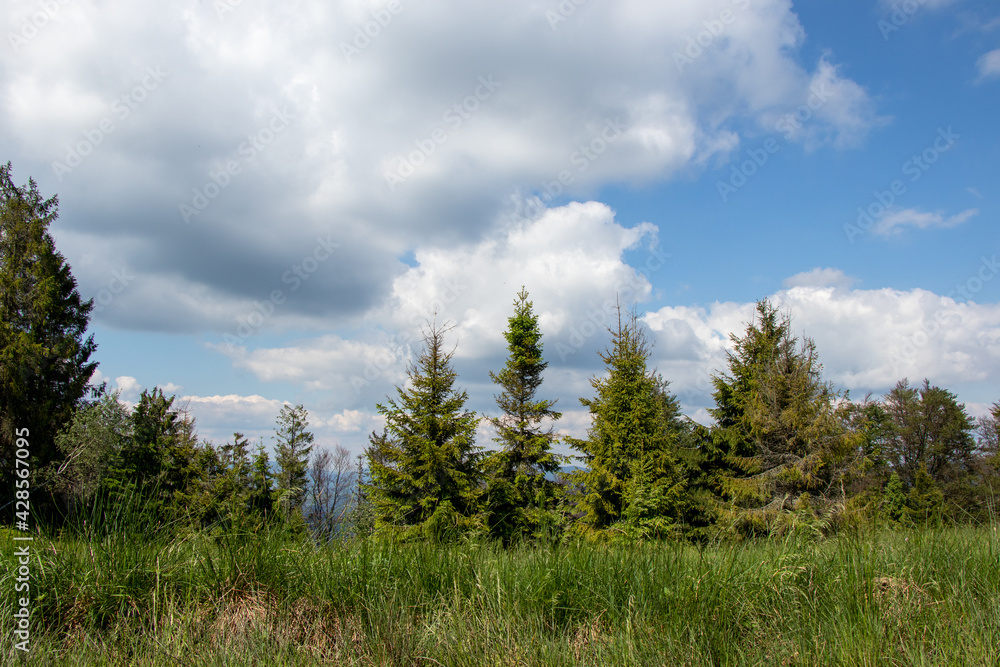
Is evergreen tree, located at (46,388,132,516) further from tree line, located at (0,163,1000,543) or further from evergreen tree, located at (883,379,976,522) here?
evergreen tree, located at (883,379,976,522)

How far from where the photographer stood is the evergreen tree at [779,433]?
22.8 metres

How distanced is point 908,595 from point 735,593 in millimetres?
1238

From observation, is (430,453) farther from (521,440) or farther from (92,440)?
(92,440)

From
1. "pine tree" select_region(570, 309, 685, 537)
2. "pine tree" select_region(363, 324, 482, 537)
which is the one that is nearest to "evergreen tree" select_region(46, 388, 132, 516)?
"pine tree" select_region(363, 324, 482, 537)

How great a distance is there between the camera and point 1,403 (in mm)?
33219

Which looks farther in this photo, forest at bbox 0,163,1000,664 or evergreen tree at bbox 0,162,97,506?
evergreen tree at bbox 0,162,97,506

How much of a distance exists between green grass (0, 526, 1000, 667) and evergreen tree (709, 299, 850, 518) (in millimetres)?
18804

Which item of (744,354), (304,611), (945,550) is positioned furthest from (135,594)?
(744,354)

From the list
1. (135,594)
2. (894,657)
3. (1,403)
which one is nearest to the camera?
(894,657)

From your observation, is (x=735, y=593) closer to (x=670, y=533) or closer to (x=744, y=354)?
(x=670, y=533)

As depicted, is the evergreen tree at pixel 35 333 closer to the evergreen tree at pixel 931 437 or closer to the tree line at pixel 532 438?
the tree line at pixel 532 438

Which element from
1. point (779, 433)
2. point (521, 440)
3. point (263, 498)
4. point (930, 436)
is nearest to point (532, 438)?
point (521, 440)

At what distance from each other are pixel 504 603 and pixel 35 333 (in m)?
43.9

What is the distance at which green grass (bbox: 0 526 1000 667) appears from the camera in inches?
118
